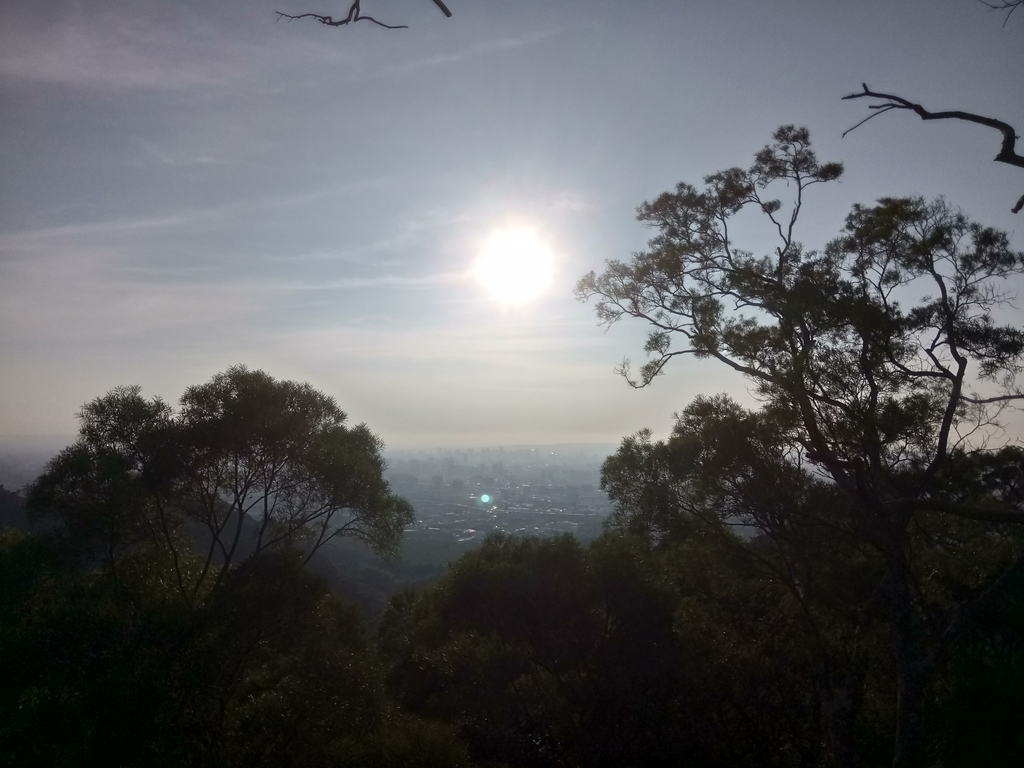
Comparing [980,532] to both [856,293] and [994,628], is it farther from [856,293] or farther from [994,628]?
[856,293]

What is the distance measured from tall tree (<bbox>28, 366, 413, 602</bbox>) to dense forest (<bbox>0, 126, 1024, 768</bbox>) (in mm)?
57

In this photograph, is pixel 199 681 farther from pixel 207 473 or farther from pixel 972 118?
pixel 972 118

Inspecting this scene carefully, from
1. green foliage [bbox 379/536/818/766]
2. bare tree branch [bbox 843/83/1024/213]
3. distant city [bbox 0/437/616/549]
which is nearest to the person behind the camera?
bare tree branch [bbox 843/83/1024/213]

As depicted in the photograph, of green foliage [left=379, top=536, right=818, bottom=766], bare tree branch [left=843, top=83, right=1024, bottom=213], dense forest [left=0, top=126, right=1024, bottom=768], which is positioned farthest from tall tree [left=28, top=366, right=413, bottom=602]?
bare tree branch [left=843, top=83, right=1024, bottom=213]

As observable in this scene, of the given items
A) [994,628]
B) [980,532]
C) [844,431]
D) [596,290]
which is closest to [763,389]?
[844,431]

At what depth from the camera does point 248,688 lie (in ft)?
32.3

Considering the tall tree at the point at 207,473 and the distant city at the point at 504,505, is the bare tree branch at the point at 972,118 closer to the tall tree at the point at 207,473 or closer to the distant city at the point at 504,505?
the tall tree at the point at 207,473

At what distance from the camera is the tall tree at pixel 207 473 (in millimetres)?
12602

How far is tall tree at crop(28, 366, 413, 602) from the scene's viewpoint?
1260 centimetres

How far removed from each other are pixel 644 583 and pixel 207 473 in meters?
10.2

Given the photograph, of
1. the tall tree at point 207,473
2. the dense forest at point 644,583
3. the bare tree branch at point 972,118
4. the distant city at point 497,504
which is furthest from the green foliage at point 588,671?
the distant city at point 497,504

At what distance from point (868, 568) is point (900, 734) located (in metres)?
3.84

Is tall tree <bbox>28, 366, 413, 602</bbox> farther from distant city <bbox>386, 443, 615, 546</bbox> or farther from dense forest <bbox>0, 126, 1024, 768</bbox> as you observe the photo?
distant city <bbox>386, 443, 615, 546</bbox>

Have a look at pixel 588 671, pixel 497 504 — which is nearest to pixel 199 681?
pixel 588 671
